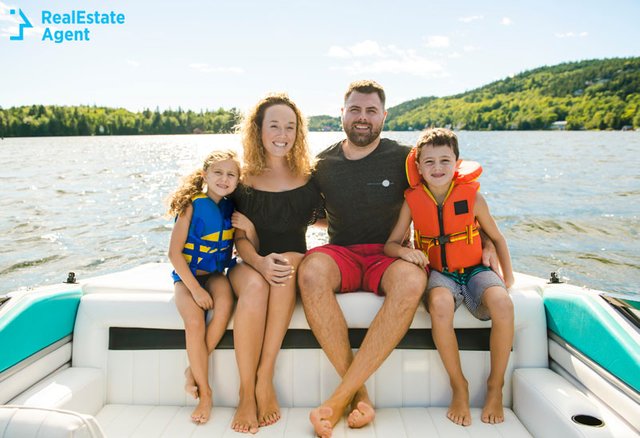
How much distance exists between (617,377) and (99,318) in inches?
78.2

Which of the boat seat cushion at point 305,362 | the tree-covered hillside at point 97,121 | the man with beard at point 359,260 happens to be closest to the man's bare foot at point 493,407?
the boat seat cushion at point 305,362

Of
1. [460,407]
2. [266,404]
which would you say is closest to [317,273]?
[266,404]

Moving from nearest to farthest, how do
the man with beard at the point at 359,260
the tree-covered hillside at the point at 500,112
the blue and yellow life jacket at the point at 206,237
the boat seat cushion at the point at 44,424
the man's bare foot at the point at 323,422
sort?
the boat seat cushion at the point at 44,424 < the man's bare foot at the point at 323,422 < the man with beard at the point at 359,260 < the blue and yellow life jacket at the point at 206,237 < the tree-covered hillside at the point at 500,112

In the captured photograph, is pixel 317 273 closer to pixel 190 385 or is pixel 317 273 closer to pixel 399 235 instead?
pixel 399 235

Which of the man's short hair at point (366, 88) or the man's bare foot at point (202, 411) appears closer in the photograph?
the man's bare foot at point (202, 411)

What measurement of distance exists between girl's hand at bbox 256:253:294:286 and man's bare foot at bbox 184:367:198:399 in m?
0.48

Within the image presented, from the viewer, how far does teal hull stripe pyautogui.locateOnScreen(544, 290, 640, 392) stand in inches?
68.0

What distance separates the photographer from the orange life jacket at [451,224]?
2.29 m

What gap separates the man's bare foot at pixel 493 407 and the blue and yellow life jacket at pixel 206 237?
1.22 metres

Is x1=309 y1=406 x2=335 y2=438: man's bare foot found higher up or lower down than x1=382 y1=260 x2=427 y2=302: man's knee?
lower down

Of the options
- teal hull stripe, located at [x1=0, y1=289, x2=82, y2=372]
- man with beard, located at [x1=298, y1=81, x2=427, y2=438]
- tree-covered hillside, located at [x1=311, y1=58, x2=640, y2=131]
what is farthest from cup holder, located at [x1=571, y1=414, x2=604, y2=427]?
tree-covered hillside, located at [x1=311, y1=58, x2=640, y2=131]

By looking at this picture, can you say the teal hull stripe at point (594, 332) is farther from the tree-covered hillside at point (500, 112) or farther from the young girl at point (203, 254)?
the tree-covered hillside at point (500, 112)

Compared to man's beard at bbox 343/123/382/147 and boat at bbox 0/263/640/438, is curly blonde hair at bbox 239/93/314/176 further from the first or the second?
boat at bbox 0/263/640/438

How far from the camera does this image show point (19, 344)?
194 centimetres
